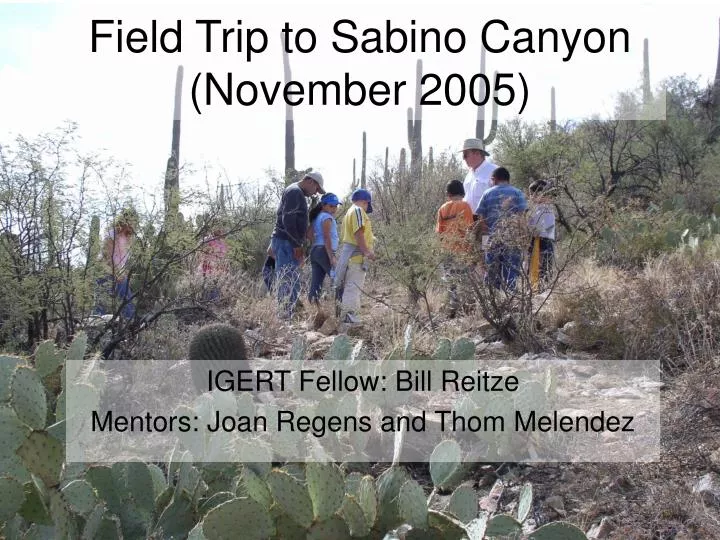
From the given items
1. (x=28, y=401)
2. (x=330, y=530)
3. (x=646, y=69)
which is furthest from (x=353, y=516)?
(x=646, y=69)

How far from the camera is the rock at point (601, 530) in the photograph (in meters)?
3.06

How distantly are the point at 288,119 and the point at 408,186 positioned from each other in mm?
8556

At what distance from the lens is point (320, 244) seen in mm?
8438

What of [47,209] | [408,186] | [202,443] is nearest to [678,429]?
[202,443]

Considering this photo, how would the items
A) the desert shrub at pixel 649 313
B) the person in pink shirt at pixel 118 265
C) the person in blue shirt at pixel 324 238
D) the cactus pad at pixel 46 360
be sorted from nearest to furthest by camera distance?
the cactus pad at pixel 46 360 < the desert shrub at pixel 649 313 < the person in pink shirt at pixel 118 265 < the person in blue shirt at pixel 324 238

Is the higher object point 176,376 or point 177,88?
point 177,88

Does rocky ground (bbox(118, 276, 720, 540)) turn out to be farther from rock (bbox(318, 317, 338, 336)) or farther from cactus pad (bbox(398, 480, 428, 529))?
rock (bbox(318, 317, 338, 336))

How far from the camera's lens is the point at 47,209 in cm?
530

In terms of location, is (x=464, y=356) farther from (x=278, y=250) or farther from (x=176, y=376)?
(x=278, y=250)

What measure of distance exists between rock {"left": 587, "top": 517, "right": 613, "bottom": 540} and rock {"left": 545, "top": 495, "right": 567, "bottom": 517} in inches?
8.3

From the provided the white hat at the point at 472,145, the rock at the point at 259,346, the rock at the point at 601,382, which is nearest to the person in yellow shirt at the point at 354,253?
the white hat at the point at 472,145

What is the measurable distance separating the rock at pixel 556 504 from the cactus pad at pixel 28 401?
2079 mm

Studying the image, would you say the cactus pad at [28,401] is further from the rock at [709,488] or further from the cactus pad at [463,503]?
the rock at [709,488]

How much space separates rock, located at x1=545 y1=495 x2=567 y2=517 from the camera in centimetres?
335
